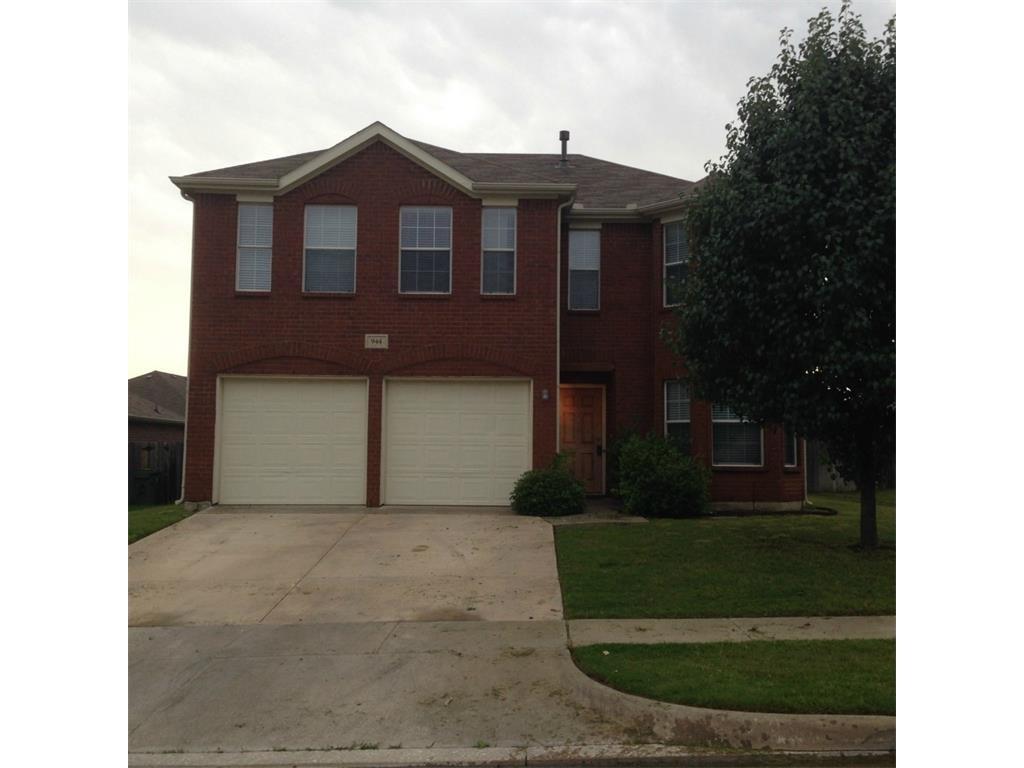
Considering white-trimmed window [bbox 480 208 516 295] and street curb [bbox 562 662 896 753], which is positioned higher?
white-trimmed window [bbox 480 208 516 295]

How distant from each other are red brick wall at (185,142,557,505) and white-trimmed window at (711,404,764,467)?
3.18 metres

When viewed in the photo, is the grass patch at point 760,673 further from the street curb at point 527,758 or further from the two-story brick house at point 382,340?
the two-story brick house at point 382,340

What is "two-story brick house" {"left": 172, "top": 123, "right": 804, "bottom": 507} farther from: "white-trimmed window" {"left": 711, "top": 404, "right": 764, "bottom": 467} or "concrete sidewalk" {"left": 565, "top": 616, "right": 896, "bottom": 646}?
"concrete sidewalk" {"left": 565, "top": 616, "right": 896, "bottom": 646}

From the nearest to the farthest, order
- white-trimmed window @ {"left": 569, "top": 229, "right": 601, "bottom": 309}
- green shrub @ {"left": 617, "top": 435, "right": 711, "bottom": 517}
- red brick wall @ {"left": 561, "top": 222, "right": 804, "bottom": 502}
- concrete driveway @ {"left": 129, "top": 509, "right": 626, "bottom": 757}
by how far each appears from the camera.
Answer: concrete driveway @ {"left": 129, "top": 509, "right": 626, "bottom": 757}, green shrub @ {"left": 617, "top": 435, "right": 711, "bottom": 517}, red brick wall @ {"left": 561, "top": 222, "right": 804, "bottom": 502}, white-trimmed window @ {"left": 569, "top": 229, "right": 601, "bottom": 309}

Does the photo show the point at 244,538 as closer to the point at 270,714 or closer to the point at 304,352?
the point at 304,352

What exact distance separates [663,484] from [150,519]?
8.55 metres

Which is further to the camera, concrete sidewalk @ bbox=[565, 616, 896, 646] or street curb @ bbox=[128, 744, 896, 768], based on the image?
concrete sidewalk @ bbox=[565, 616, 896, 646]

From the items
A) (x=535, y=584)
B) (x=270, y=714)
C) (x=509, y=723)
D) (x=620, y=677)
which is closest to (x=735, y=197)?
(x=535, y=584)

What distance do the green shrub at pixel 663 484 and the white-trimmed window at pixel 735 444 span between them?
987 mm

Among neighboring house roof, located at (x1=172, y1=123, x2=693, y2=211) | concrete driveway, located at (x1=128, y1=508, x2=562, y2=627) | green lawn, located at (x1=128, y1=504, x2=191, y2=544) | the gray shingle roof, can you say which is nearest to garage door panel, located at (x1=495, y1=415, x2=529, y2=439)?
concrete driveway, located at (x1=128, y1=508, x2=562, y2=627)

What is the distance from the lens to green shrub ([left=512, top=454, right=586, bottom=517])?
1384cm

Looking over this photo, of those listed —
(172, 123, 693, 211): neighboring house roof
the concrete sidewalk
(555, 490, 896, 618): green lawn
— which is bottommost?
the concrete sidewalk

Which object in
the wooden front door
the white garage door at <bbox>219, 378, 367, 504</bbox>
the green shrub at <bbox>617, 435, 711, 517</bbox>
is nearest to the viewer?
the green shrub at <bbox>617, 435, 711, 517</bbox>

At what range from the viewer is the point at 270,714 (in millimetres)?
5926
